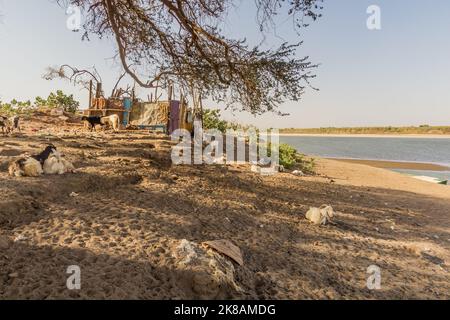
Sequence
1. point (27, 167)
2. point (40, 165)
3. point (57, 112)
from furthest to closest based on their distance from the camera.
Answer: point (57, 112) < point (40, 165) < point (27, 167)

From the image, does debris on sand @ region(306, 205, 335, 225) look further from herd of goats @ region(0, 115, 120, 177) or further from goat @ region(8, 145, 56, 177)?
goat @ region(8, 145, 56, 177)

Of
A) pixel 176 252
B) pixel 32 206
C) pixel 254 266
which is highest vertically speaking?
pixel 32 206

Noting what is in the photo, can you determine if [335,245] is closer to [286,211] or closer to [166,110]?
[286,211]

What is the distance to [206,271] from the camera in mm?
2801

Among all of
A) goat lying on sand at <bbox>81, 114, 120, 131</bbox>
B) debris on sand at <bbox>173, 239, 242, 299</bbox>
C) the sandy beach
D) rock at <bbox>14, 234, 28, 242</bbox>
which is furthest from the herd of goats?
goat lying on sand at <bbox>81, 114, 120, 131</bbox>

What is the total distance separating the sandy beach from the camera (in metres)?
2.65

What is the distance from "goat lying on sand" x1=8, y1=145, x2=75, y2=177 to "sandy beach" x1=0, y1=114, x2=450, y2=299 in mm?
171

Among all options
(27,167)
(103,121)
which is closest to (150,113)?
(103,121)

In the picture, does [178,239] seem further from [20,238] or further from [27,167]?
[27,167]

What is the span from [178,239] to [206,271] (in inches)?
29.2

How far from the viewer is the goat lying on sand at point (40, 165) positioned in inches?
185

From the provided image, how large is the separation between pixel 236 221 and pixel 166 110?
1220cm

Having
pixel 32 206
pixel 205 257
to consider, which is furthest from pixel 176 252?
pixel 32 206

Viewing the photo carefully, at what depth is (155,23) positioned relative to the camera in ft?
26.1
